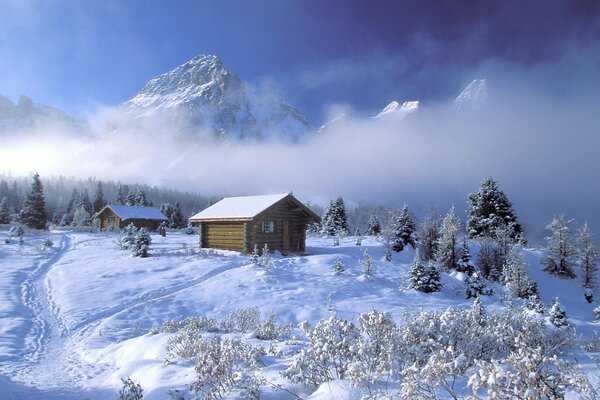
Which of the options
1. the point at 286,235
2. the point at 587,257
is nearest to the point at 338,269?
the point at 286,235

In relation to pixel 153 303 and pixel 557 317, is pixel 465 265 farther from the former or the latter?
pixel 153 303

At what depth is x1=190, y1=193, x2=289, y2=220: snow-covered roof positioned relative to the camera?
26188mm

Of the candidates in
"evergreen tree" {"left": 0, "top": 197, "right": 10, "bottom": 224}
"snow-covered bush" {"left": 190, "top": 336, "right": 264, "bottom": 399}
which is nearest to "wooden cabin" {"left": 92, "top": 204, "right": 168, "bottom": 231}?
"evergreen tree" {"left": 0, "top": 197, "right": 10, "bottom": 224}

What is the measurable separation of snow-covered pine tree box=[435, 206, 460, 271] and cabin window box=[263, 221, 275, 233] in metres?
11.9

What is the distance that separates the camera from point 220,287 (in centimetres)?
1705

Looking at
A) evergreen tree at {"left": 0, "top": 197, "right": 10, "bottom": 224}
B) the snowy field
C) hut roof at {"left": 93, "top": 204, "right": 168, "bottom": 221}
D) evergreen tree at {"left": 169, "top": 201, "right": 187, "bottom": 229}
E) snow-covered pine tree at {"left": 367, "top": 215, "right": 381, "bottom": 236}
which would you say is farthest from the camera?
evergreen tree at {"left": 169, "top": 201, "right": 187, "bottom": 229}

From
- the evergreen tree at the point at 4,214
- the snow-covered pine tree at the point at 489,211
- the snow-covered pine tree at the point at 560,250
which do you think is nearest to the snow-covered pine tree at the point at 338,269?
the snow-covered pine tree at the point at 560,250

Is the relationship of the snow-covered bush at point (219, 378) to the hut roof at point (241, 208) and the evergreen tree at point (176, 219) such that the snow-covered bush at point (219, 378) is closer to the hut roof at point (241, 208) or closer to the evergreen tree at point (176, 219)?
the hut roof at point (241, 208)

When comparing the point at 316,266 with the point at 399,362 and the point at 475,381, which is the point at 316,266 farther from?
the point at 475,381

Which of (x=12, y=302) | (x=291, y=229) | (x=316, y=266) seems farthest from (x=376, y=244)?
(x=12, y=302)

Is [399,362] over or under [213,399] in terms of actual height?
over

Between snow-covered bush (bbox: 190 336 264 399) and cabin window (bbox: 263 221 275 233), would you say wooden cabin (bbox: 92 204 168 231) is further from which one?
snow-covered bush (bbox: 190 336 264 399)

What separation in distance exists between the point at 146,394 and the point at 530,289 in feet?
68.8

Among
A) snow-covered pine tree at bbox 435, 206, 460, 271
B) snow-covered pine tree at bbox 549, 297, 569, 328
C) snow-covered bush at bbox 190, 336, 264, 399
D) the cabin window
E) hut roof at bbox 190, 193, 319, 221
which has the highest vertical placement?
hut roof at bbox 190, 193, 319, 221
